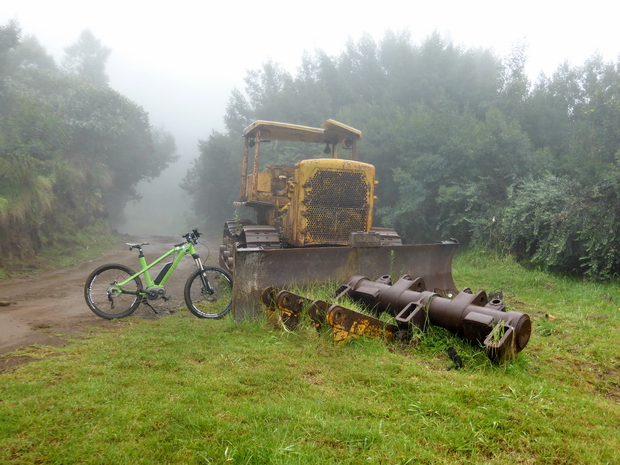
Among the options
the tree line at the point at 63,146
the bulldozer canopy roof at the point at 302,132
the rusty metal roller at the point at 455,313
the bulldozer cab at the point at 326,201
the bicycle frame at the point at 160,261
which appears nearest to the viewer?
the rusty metal roller at the point at 455,313

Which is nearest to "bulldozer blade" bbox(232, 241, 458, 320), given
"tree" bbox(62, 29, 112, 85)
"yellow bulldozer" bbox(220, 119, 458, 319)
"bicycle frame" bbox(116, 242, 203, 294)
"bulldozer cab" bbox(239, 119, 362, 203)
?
"yellow bulldozer" bbox(220, 119, 458, 319)

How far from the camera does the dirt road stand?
4258 millimetres

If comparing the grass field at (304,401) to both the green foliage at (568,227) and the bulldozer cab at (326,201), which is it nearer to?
Answer: the bulldozer cab at (326,201)

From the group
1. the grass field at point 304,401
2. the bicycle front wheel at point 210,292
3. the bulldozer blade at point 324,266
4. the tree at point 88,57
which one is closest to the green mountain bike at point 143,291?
the bicycle front wheel at point 210,292

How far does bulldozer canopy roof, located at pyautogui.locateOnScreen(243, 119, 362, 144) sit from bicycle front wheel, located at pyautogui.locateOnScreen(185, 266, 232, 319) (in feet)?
10.4

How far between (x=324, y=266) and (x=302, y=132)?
3.62 metres

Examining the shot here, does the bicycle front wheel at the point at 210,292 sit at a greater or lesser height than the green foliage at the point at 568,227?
lesser

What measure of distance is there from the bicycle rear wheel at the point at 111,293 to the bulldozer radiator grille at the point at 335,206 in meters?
2.38

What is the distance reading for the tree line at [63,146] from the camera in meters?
10.7

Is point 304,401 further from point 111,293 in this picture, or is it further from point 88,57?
point 88,57

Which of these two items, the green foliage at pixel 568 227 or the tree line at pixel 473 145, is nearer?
the green foliage at pixel 568 227

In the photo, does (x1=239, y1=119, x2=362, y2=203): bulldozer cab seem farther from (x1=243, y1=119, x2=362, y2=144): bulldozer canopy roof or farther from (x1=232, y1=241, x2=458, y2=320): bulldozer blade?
(x1=232, y1=241, x2=458, y2=320): bulldozer blade

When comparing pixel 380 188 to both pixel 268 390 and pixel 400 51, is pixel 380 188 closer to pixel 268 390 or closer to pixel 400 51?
pixel 400 51

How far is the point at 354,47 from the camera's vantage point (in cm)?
2412
